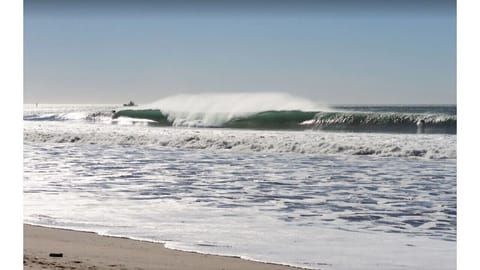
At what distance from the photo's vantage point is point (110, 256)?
1946 mm

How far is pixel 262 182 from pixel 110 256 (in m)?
1.46

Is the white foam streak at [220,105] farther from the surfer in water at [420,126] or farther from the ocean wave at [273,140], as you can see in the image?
the surfer in water at [420,126]

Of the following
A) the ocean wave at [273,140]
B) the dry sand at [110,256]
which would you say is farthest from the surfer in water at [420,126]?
A: the dry sand at [110,256]

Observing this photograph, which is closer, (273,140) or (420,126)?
(273,140)

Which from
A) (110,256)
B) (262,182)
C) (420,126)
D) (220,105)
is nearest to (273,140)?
(220,105)

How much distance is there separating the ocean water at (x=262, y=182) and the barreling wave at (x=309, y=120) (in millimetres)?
19

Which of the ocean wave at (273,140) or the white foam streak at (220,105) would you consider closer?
the white foam streak at (220,105)

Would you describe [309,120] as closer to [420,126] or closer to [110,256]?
[420,126]

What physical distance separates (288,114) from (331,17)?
209 cm

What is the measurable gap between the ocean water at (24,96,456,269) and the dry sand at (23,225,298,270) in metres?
0.09

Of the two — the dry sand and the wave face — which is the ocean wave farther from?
the dry sand

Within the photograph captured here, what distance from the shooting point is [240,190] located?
3.05 m

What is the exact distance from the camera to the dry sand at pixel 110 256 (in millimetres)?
1859
